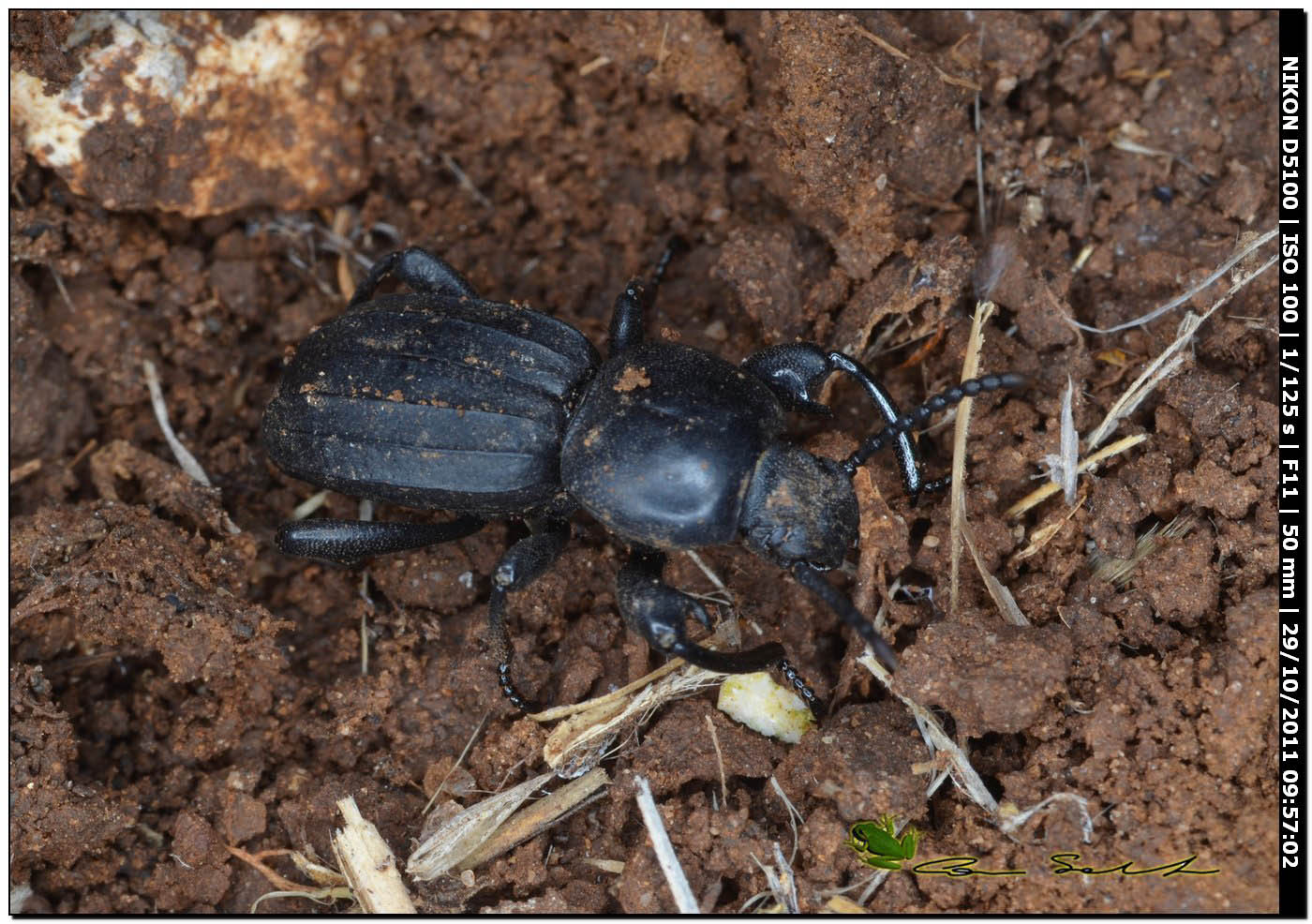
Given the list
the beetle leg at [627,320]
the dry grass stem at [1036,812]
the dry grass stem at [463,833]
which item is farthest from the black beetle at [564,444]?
the dry grass stem at [1036,812]

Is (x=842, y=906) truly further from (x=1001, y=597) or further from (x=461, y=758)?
(x=461, y=758)

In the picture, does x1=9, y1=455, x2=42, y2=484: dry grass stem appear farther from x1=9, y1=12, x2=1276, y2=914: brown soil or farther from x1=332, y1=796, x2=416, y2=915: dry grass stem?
x1=332, y1=796, x2=416, y2=915: dry grass stem

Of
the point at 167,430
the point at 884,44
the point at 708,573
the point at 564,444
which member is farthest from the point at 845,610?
the point at 167,430

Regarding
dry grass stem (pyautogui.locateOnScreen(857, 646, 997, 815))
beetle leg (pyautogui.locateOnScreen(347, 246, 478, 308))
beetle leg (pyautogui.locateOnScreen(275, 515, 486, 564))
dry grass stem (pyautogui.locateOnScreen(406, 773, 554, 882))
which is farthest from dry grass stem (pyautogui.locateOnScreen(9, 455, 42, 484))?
dry grass stem (pyautogui.locateOnScreen(857, 646, 997, 815))

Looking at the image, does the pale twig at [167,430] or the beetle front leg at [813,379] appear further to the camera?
the pale twig at [167,430]

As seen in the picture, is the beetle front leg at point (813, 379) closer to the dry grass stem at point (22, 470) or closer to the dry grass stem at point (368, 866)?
the dry grass stem at point (368, 866)

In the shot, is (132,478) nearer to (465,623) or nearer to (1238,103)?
(465,623)
